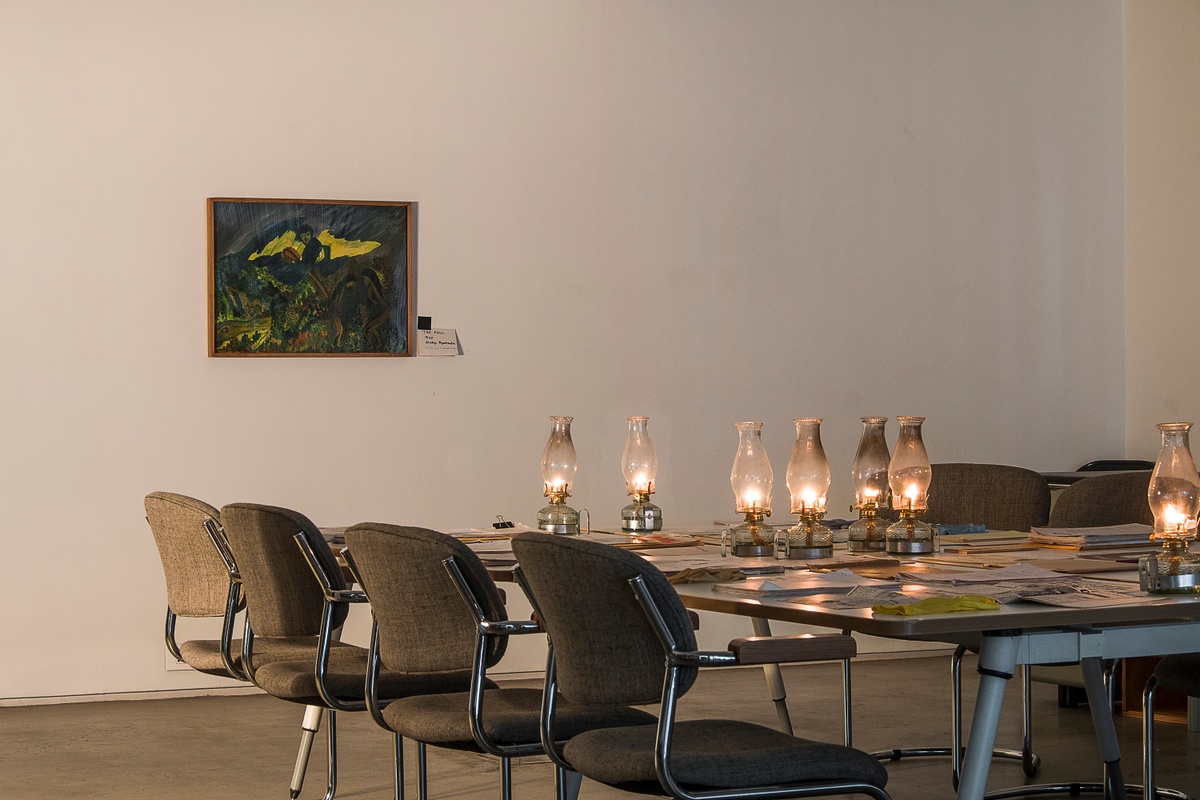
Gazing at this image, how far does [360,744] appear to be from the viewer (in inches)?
181

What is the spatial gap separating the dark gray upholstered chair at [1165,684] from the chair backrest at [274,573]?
1760 mm

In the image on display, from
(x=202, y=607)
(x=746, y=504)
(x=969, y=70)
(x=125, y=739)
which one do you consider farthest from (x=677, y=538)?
(x=969, y=70)

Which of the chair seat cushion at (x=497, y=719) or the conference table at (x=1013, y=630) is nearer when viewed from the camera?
the conference table at (x=1013, y=630)

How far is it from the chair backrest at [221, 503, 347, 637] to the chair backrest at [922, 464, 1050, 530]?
1.87 m

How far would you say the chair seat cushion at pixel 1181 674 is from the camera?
301cm

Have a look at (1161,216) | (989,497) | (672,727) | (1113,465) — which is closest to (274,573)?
(672,727)

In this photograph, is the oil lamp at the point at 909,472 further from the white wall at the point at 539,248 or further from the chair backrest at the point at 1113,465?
the chair backrest at the point at 1113,465

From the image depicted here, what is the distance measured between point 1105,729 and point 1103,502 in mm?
772

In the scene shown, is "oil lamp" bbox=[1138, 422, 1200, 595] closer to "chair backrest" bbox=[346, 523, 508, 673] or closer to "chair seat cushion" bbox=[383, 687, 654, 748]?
"chair seat cushion" bbox=[383, 687, 654, 748]

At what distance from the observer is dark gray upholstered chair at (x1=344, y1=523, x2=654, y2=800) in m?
2.58

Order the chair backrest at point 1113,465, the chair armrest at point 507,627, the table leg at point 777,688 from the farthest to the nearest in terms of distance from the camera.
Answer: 1. the chair backrest at point 1113,465
2. the table leg at point 777,688
3. the chair armrest at point 507,627

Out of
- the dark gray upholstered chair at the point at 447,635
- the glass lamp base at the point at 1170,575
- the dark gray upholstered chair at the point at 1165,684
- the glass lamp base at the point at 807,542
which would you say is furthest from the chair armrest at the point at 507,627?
the dark gray upholstered chair at the point at 1165,684

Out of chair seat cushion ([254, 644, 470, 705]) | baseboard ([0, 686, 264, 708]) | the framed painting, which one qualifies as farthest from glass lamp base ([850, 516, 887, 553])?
baseboard ([0, 686, 264, 708])

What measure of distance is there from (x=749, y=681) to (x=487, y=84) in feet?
8.70
